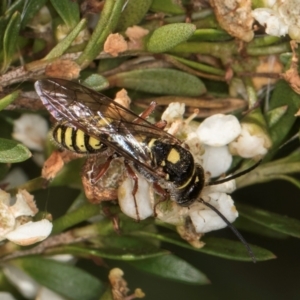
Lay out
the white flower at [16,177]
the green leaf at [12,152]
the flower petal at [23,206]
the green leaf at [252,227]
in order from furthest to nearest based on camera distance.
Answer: the white flower at [16,177]
the green leaf at [252,227]
the flower petal at [23,206]
the green leaf at [12,152]

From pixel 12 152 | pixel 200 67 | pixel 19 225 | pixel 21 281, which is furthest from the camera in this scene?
pixel 21 281

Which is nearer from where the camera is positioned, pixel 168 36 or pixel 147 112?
pixel 168 36

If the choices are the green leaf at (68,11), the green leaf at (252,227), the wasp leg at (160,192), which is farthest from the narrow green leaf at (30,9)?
the green leaf at (252,227)

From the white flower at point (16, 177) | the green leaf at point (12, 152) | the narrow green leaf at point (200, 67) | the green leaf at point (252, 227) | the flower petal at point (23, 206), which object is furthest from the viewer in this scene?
the white flower at point (16, 177)

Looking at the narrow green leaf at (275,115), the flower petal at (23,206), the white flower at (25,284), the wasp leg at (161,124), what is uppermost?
the wasp leg at (161,124)

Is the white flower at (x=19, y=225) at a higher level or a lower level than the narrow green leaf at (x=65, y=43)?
lower

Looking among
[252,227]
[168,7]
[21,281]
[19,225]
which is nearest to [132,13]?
[168,7]

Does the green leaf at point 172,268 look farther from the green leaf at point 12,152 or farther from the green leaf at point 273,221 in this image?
the green leaf at point 12,152

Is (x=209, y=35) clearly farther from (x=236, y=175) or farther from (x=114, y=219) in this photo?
(x=114, y=219)
